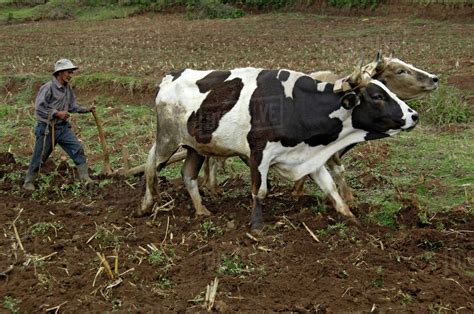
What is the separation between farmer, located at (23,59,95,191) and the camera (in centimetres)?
887

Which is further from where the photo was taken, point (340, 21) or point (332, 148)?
point (340, 21)

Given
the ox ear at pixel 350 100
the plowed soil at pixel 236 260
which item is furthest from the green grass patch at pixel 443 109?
the ox ear at pixel 350 100

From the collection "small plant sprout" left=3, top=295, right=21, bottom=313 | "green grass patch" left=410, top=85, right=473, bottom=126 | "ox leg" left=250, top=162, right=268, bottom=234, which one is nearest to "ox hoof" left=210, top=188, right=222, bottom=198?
"ox leg" left=250, top=162, right=268, bottom=234

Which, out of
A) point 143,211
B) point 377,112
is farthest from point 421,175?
point 143,211

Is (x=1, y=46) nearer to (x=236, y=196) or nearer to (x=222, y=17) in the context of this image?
(x=222, y=17)

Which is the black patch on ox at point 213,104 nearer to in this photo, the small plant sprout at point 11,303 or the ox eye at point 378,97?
the ox eye at point 378,97

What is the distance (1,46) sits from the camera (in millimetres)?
23562

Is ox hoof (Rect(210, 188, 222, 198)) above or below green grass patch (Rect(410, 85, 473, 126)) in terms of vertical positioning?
above

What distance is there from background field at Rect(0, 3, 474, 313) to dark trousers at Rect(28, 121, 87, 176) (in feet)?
1.13

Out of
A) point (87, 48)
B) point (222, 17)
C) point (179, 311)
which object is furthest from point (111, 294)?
point (222, 17)

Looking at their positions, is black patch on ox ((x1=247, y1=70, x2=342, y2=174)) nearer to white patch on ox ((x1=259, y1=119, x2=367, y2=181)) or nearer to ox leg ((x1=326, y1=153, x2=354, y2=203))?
white patch on ox ((x1=259, y1=119, x2=367, y2=181))

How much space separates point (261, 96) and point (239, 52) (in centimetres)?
1276

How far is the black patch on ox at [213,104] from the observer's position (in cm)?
749

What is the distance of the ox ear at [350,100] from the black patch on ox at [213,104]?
1149 mm
